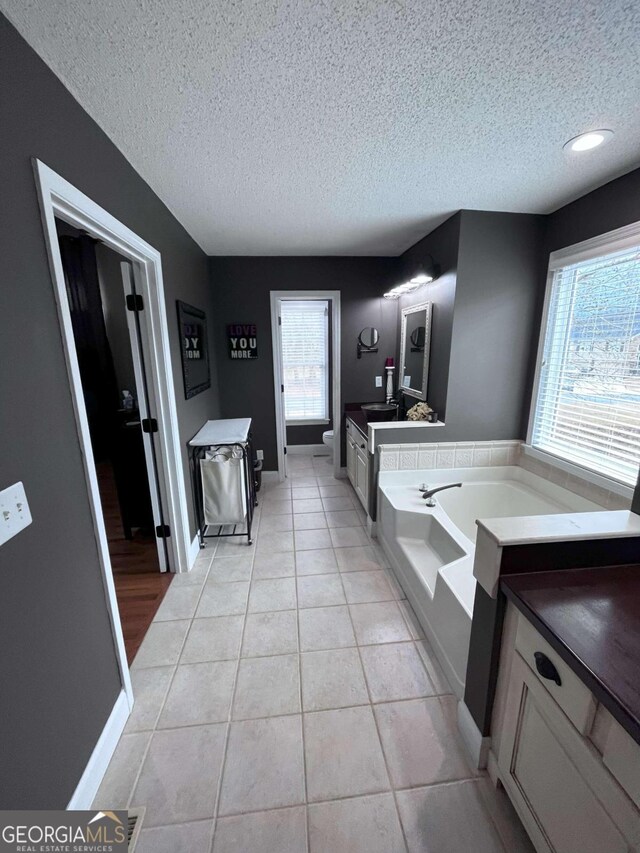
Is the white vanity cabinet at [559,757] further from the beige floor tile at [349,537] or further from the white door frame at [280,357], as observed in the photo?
the white door frame at [280,357]

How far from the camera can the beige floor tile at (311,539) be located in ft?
8.75

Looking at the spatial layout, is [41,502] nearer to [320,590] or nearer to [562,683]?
[562,683]

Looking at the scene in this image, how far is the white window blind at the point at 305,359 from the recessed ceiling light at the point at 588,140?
324 centimetres

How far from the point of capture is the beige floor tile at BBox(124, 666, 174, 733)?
1.42 meters

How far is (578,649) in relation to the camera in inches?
31.5

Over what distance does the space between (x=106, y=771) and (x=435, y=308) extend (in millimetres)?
3223

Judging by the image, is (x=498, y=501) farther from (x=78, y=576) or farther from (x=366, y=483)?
(x=78, y=576)

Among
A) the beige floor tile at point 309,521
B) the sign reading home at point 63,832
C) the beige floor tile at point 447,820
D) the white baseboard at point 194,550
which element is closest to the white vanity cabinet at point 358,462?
the beige floor tile at point 309,521

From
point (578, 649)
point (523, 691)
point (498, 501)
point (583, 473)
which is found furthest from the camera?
point (498, 501)

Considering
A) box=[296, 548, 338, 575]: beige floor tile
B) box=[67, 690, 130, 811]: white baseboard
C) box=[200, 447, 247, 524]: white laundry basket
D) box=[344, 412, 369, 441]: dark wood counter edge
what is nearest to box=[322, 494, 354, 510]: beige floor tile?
Answer: box=[296, 548, 338, 575]: beige floor tile

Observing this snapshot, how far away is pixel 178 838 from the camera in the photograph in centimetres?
107

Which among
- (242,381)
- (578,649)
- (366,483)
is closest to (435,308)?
(366,483)

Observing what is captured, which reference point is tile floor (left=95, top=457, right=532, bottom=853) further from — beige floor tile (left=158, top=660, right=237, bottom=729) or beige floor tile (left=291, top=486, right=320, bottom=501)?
beige floor tile (left=291, top=486, right=320, bottom=501)

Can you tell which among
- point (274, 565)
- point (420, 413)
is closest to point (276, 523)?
point (274, 565)
